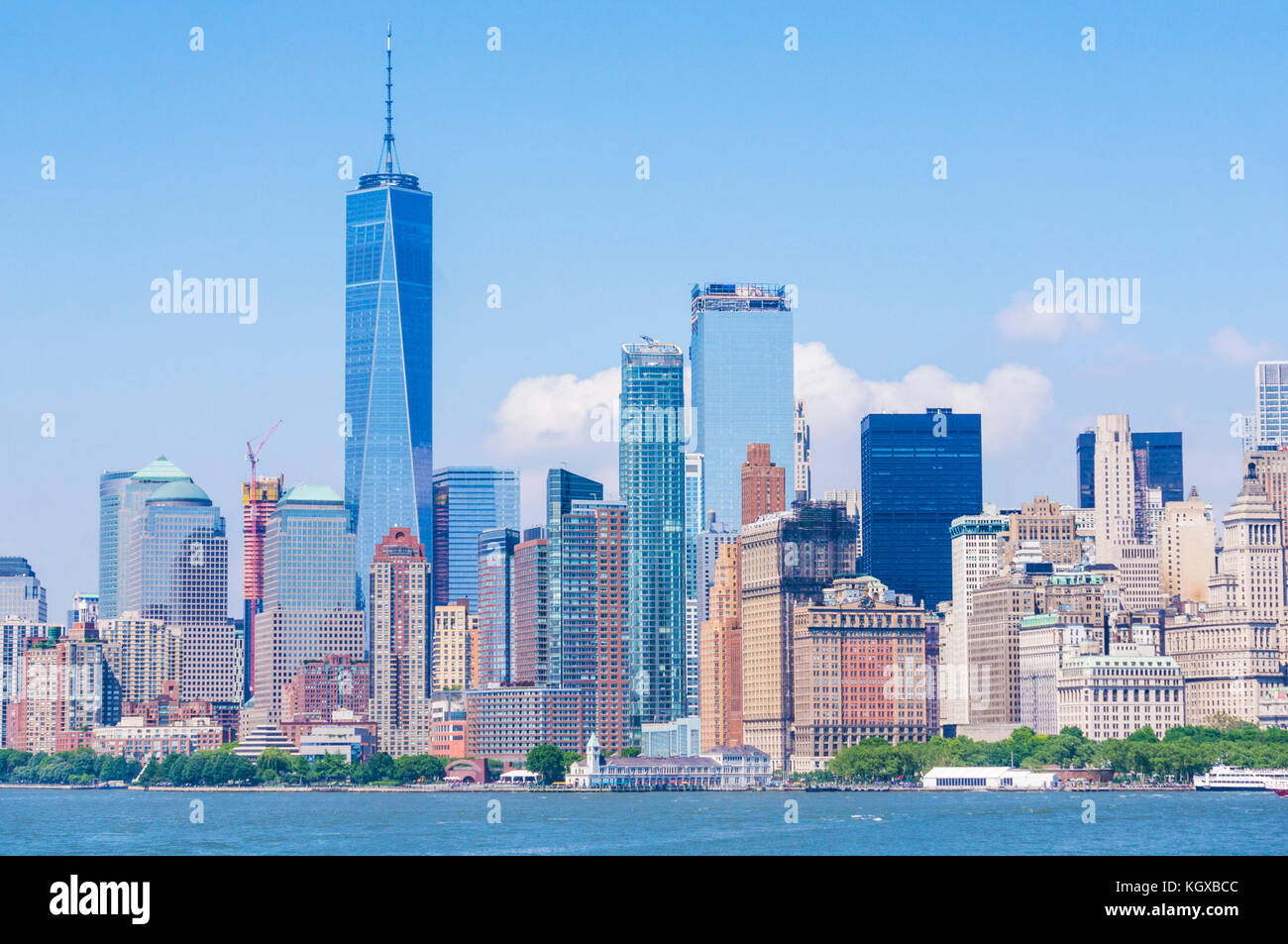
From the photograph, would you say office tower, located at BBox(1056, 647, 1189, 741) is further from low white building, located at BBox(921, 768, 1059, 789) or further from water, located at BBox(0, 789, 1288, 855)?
water, located at BBox(0, 789, 1288, 855)

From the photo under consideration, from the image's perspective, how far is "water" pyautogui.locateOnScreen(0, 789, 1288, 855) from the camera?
3187 inches

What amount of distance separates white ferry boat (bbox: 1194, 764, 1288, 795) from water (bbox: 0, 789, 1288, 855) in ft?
16.8

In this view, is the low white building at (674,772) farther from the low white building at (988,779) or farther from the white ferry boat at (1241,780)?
the white ferry boat at (1241,780)

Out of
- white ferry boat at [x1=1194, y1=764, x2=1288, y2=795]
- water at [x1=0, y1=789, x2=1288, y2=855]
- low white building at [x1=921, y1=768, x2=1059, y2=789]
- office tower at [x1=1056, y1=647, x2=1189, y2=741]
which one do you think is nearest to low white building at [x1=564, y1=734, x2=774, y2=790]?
low white building at [x1=921, y1=768, x2=1059, y2=789]

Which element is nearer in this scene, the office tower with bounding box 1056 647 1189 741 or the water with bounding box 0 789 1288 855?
the water with bounding box 0 789 1288 855

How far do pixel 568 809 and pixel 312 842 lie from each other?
43.5 meters

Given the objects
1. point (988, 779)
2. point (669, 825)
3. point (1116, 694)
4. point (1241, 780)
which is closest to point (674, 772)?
point (988, 779)

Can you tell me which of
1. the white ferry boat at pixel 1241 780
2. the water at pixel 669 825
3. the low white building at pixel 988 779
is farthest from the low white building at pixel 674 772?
the white ferry boat at pixel 1241 780

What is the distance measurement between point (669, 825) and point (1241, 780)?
7014cm
